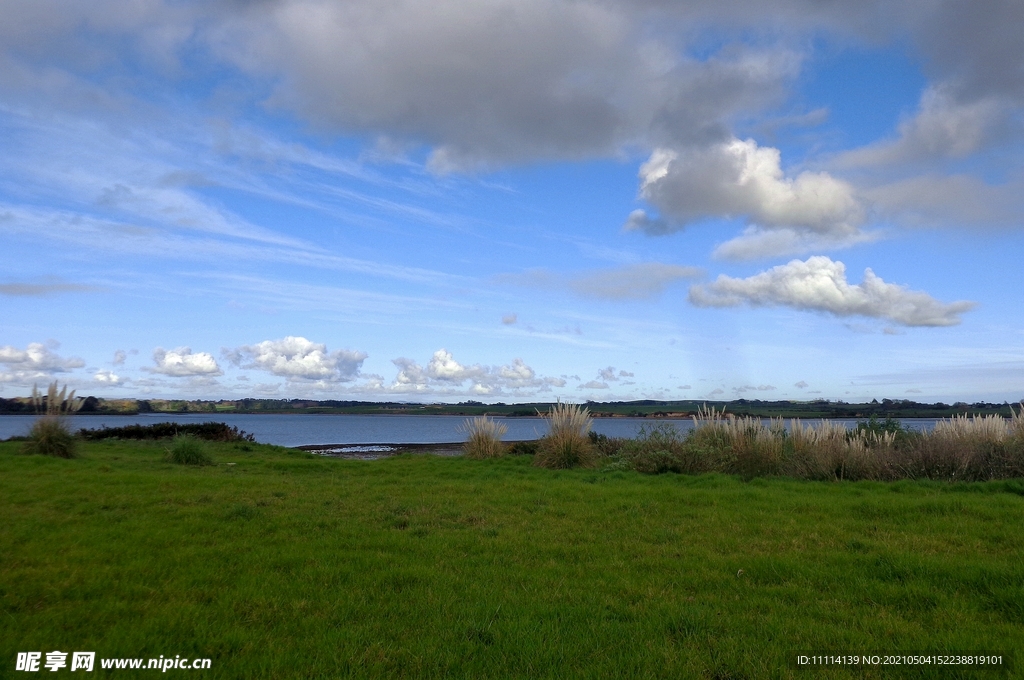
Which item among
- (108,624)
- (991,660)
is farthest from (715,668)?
(108,624)

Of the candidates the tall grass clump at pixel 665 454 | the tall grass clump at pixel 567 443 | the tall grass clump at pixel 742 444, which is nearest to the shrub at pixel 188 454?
the tall grass clump at pixel 567 443

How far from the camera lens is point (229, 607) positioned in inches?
181

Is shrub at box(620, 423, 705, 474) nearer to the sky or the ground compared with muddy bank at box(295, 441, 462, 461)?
nearer to the sky

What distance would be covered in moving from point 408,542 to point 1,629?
3.38 meters

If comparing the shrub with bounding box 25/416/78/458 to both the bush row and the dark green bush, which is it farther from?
the bush row

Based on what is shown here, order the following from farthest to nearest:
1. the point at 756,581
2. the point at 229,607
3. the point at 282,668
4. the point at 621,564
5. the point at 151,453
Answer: the point at 151,453 < the point at 621,564 < the point at 756,581 < the point at 229,607 < the point at 282,668

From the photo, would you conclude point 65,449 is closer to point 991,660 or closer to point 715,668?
point 715,668

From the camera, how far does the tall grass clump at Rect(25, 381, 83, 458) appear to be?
597 inches

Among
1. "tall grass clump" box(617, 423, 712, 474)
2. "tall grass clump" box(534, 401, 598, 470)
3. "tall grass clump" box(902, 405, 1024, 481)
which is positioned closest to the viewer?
"tall grass clump" box(902, 405, 1024, 481)

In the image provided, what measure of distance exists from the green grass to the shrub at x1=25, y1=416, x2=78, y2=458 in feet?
20.3

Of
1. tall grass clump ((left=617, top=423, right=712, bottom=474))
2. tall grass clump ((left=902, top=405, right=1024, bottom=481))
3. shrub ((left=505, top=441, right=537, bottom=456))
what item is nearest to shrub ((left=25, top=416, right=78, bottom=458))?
shrub ((left=505, top=441, right=537, bottom=456))

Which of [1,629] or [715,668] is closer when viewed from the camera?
[715,668]

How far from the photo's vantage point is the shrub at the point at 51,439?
1513 centimetres

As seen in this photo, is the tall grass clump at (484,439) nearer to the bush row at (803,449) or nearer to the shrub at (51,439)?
the bush row at (803,449)
